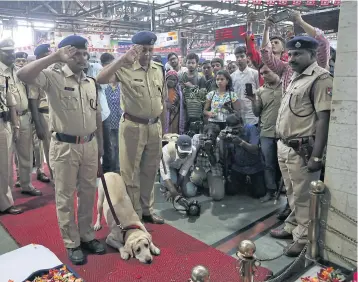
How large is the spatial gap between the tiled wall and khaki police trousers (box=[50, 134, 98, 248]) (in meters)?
1.93

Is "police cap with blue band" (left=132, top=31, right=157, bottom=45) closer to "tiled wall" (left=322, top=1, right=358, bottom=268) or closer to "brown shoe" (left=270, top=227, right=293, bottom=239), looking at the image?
"tiled wall" (left=322, top=1, right=358, bottom=268)

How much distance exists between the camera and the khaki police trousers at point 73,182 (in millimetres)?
2664

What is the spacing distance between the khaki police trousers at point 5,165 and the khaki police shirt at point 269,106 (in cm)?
301

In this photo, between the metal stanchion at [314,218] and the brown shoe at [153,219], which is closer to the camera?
the metal stanchion at [314,218]

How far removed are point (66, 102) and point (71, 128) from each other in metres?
0.22

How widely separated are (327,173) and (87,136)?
1.94m

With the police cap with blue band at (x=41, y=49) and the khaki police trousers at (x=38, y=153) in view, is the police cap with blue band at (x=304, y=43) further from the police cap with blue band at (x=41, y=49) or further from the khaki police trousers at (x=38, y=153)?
the khaki police trousers at (x=38, y=153)

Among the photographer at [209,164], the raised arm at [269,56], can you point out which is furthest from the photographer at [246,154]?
the raised arm at [269,56]

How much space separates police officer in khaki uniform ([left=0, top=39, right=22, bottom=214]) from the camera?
12.2 feet

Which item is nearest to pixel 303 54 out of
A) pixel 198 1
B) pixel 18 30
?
pixel 198 1

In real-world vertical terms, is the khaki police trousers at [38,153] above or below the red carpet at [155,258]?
above

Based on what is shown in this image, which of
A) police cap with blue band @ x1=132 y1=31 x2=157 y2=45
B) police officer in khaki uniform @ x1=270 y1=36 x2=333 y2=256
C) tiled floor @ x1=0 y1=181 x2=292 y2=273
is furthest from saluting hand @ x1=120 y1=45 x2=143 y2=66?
tiled floor @ x1=0 y1=181 x2=292 y2=273

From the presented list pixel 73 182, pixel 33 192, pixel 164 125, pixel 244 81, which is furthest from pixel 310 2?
pixel 73 182

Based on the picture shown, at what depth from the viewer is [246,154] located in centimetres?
430
